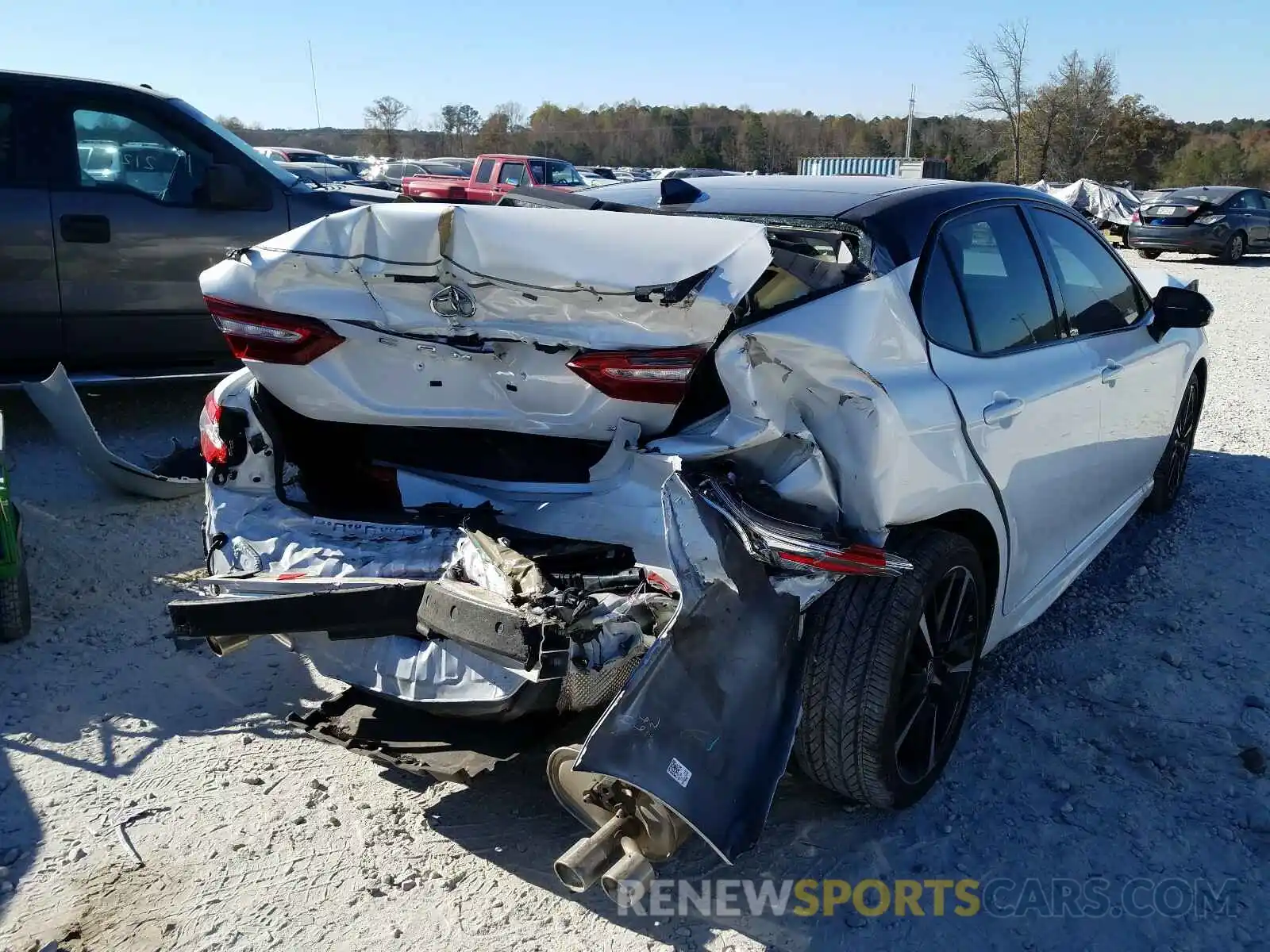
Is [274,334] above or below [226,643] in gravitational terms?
above

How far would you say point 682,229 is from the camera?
2676 mm

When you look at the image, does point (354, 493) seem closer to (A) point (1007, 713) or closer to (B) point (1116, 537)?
(A) point (1007, 713)

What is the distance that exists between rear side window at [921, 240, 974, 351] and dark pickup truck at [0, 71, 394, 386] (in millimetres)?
4497

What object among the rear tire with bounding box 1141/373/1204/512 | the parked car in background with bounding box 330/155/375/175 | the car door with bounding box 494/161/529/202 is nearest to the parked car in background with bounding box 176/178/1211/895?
the rear tire with bounding box 1141/373/1204/512

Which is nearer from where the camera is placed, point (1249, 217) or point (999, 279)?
point (999, 279)

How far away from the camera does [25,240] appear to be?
557cm

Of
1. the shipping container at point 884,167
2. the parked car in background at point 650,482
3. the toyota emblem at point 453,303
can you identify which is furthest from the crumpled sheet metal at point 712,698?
the shipping container at point 884,167

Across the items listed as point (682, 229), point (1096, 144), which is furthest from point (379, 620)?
point (1096, 144)

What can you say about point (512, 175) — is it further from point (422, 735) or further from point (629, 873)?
point (629, 873)

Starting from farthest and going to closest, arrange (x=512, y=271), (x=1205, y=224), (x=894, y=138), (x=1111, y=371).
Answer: (x=894, y=138)
(x=1205, y=224)
(x=1111, y=371)
(x=512, y=271)

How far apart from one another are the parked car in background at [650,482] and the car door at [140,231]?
3286 mm

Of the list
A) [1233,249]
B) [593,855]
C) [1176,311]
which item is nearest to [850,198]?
[1176,311]

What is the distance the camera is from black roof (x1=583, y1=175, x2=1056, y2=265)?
9.51 ft

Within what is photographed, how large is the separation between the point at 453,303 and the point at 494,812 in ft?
4.72
